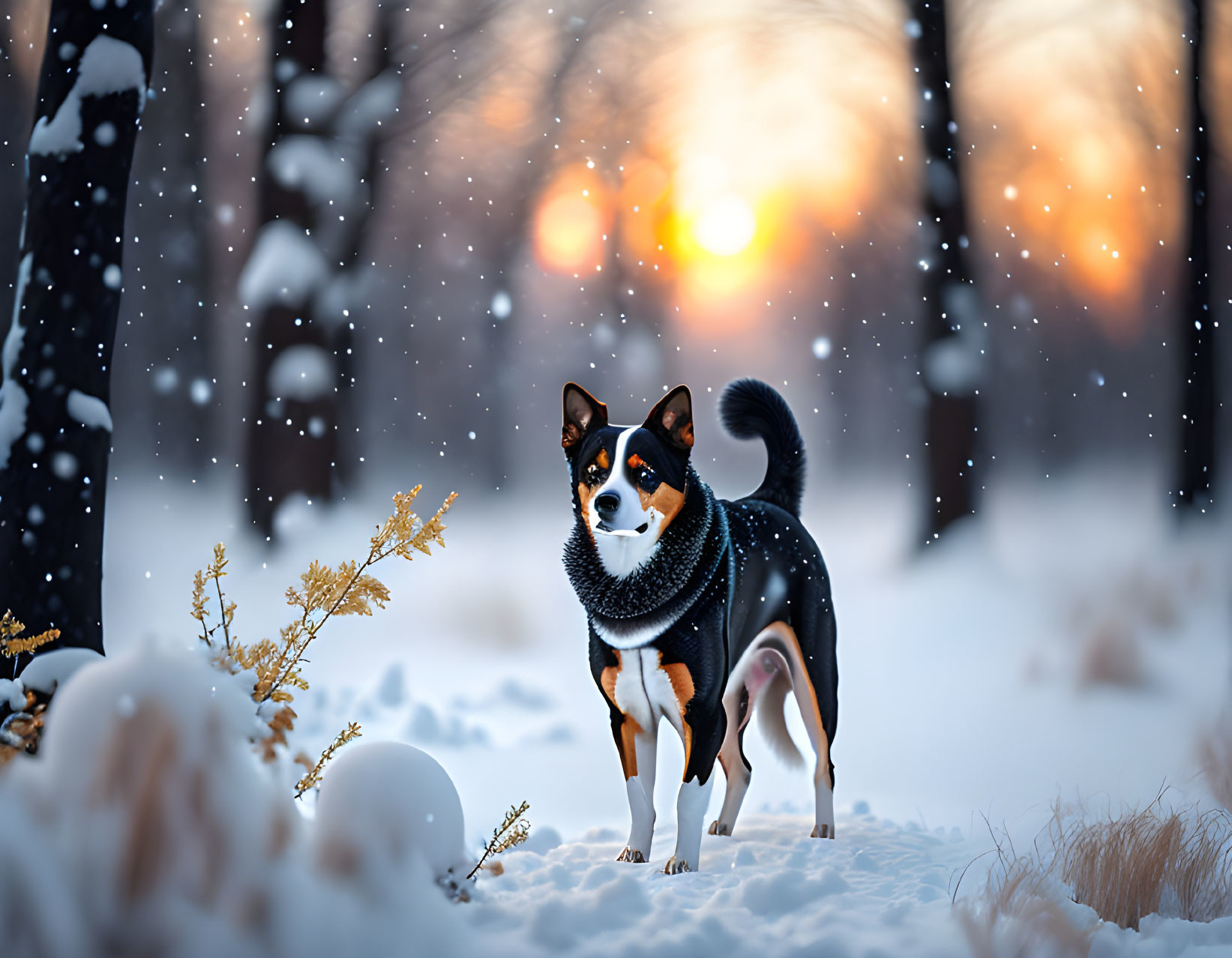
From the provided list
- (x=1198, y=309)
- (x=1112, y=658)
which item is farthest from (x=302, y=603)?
(x=1198, y=309)

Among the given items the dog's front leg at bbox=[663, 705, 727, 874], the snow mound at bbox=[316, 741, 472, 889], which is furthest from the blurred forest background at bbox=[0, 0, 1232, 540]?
the snow mound at bbox=[316, 741, 472, 889]

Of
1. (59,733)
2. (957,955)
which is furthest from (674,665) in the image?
(59,733)

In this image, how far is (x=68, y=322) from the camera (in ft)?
8.83

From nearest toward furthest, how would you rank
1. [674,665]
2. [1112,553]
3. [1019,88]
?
[674,665] → [1112,553] → [1019,88]

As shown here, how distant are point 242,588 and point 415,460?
1.23m

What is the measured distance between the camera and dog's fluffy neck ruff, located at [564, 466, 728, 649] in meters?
2.35

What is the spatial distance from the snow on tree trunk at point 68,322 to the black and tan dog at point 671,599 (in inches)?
54.7

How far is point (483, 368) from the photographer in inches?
215

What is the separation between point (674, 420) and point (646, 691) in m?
0.71

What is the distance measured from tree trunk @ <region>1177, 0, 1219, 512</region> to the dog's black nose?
4036mm

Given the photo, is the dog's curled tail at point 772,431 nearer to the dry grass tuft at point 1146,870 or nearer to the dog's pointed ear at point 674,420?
the dog's pointed ear at point 674,420

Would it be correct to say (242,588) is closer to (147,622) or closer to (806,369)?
(147,622)

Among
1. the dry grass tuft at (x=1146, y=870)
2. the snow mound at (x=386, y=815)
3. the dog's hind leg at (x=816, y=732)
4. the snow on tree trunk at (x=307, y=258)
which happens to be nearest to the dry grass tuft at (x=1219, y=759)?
the dry grass tuft at (x=1146, y=870)

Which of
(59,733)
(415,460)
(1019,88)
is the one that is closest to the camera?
(59,733)
